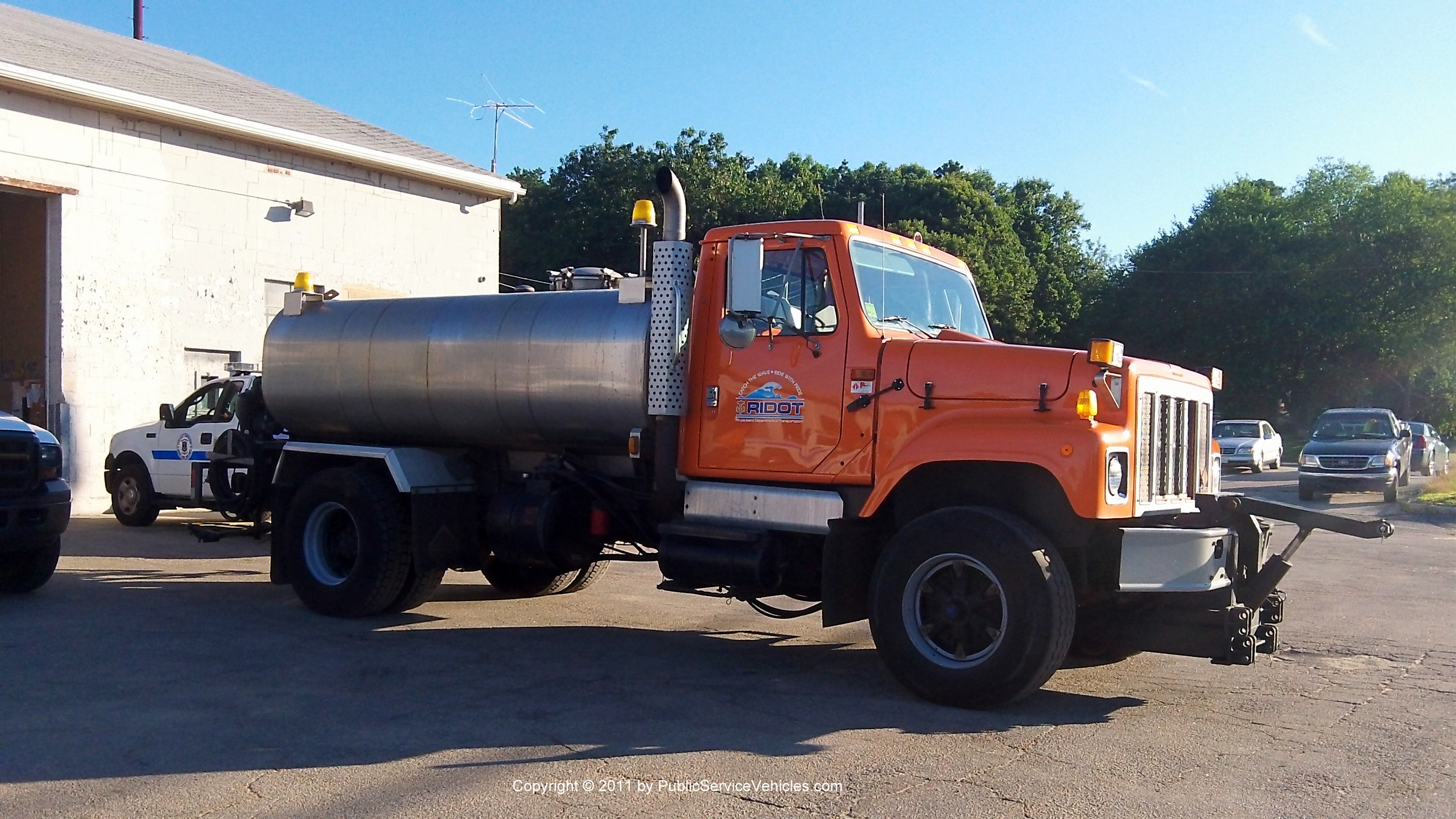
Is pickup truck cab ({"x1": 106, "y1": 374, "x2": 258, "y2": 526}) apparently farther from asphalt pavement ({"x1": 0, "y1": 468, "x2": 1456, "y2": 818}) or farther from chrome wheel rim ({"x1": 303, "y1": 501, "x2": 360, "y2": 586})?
chrome wheel rim ({"x1": 303, "y1": 501, "x2": 360, "y2": 586})

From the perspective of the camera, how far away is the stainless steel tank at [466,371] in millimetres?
8164

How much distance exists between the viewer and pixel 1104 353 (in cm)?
630

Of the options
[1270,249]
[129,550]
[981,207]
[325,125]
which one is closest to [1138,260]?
[1270,249]

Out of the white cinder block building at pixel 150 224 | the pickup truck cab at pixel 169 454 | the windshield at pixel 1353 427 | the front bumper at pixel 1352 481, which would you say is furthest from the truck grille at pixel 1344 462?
the pickup truck cab at pixel 169 454

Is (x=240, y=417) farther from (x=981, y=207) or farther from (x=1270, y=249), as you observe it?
(x=1270, y=249)

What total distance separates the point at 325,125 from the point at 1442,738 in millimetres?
19586

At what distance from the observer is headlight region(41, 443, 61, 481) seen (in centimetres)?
939

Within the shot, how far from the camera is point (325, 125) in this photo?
830 inches

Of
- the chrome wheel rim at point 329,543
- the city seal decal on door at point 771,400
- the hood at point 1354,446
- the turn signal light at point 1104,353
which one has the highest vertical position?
the turn signal light at point 1104,353

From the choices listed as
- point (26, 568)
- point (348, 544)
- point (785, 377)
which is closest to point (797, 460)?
point (785, 377)

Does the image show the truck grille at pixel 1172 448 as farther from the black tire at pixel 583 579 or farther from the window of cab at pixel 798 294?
the black tire at pixel 583 579

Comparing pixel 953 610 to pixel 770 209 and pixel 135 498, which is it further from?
pixel 770 209

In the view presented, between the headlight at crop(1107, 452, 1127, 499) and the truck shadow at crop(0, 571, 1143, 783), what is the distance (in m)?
1.22

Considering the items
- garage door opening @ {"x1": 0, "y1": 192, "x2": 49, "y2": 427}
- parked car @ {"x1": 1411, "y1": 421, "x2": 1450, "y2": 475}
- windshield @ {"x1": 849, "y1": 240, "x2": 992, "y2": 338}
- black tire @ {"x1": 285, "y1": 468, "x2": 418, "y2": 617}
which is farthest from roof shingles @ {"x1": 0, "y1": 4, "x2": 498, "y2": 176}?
parked car @ {"x1": 1411, "y1": 421, "x2": 1450, "y2": 475}
